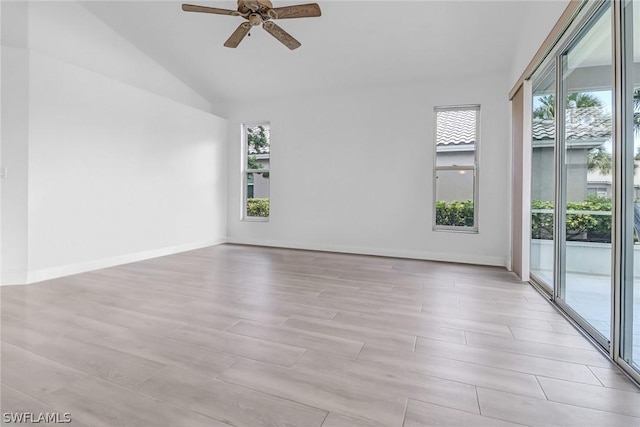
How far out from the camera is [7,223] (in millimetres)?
3375

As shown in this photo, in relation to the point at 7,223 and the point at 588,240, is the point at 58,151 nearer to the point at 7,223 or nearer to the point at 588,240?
the point at 7,223

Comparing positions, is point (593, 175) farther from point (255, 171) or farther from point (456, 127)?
point (255, 171)

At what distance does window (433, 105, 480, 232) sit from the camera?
484 cm

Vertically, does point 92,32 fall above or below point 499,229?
above

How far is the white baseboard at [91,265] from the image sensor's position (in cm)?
347

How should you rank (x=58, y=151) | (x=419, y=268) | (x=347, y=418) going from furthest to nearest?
(x=419, y=268) → (x=58, y=151) → (x=347, y=418)

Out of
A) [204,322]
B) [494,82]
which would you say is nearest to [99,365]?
[204,322]

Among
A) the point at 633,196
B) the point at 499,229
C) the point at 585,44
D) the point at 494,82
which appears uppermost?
the point at 494,82

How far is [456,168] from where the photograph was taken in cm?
488

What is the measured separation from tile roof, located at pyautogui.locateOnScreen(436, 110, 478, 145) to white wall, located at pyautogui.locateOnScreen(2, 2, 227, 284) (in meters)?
4.17

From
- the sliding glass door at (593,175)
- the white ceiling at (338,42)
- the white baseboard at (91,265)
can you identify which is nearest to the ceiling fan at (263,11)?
the white ceiling at (338,42)

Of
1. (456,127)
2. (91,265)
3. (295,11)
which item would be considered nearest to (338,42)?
(295,11)

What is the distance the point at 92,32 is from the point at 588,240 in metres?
6.16

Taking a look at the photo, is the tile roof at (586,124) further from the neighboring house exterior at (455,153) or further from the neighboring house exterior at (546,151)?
the neighboring house exterior at (455,153)
